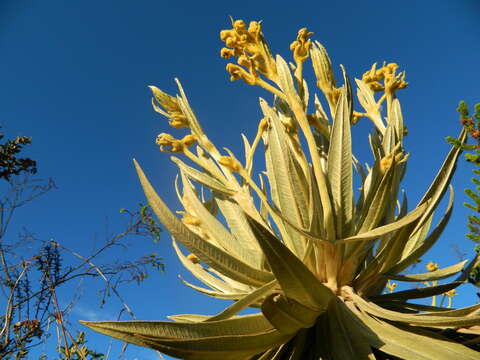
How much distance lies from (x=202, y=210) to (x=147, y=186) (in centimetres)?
40

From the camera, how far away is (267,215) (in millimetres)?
2041

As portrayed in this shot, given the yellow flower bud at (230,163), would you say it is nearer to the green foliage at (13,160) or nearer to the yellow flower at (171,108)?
the yellow flower at (171,108)

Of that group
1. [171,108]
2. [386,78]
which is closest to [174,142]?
[171,108]

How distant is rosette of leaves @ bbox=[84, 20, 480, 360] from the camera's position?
103cm

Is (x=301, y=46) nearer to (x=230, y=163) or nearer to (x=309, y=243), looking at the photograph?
(x=230, y=163)

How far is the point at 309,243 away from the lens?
138cm

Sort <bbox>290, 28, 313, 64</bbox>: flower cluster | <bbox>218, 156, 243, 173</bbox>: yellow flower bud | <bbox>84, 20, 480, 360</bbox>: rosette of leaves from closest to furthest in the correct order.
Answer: <bbox>84, 20, 480, 360</bbox>: rosette of leaves < <bbox>218, 156, 243, 173</bbox>: yellow flower bud < <bbox>290, 28, 313, 64</bbox>: flower cluster

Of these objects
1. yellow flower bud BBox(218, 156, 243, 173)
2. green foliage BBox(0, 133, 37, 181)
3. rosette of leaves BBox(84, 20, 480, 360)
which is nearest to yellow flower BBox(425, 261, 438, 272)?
rosette of leaves BBox(84, 20, 480, 360)

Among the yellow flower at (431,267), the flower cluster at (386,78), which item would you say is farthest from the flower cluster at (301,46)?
the yellow flower at (431,267)

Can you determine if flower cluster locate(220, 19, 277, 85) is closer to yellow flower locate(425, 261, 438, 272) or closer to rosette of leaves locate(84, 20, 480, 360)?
rosette of leaves locate(84, 20, 480, 360)

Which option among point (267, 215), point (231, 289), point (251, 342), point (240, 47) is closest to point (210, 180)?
point (267, 215)

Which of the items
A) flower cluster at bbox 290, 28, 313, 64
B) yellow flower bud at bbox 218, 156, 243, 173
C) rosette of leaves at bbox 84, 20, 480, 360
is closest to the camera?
rosette of leaves at bbox 84, 20, 480, 360

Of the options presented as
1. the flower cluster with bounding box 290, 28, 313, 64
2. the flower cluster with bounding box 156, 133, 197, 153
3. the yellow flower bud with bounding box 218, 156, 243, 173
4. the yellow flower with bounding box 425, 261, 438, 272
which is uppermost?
the flower cluster with bounding box 290, 28, 313, 64

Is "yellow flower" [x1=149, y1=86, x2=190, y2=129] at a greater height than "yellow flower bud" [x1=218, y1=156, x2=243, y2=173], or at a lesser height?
greater
